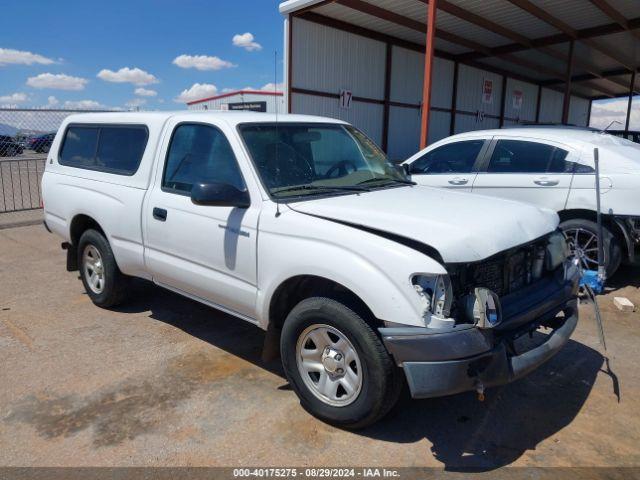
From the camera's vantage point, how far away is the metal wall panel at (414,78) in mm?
17562

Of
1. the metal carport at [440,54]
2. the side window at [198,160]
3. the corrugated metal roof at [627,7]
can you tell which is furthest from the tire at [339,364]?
the corrugated metal roof at [627,7]

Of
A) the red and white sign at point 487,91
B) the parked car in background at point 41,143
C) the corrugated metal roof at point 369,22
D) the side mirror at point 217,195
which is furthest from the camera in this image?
the red and white sign at point 487,91

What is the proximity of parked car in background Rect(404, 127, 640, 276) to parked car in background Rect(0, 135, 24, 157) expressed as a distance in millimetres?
10726

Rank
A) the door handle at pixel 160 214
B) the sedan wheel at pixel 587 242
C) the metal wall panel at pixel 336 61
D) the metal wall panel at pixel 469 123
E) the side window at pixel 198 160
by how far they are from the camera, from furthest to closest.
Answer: the metal wall panel at pixel 469 123
the metal wall panel at pixel 336 61
the sedan wheel at pixel 587 242
the door handle at pixel 160 214
the side window at pixel 198 160

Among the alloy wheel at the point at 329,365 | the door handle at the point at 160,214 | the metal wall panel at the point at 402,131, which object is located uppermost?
the metal wall panel at the point at 402,131

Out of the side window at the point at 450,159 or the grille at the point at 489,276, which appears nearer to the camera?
the grille at the point at 489,276

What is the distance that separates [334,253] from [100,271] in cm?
310

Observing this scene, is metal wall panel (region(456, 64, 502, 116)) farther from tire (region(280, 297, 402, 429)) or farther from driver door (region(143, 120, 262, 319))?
tire (region(280, 297, 402, 429))

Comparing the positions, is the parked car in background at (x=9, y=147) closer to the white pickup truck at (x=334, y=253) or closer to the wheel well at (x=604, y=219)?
the white pickup truck at (x=334, y=253)

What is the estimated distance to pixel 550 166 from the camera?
6.21 metres

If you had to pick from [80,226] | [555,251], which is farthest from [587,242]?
[80,226]

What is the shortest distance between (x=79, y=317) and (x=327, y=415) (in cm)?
302

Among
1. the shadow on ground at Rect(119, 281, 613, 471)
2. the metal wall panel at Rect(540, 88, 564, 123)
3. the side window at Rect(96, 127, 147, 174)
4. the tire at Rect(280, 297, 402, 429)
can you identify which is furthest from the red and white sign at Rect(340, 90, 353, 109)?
the metal wall panel at Rect(540, 88, 564, 123)

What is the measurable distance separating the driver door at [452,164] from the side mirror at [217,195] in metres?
3.72
